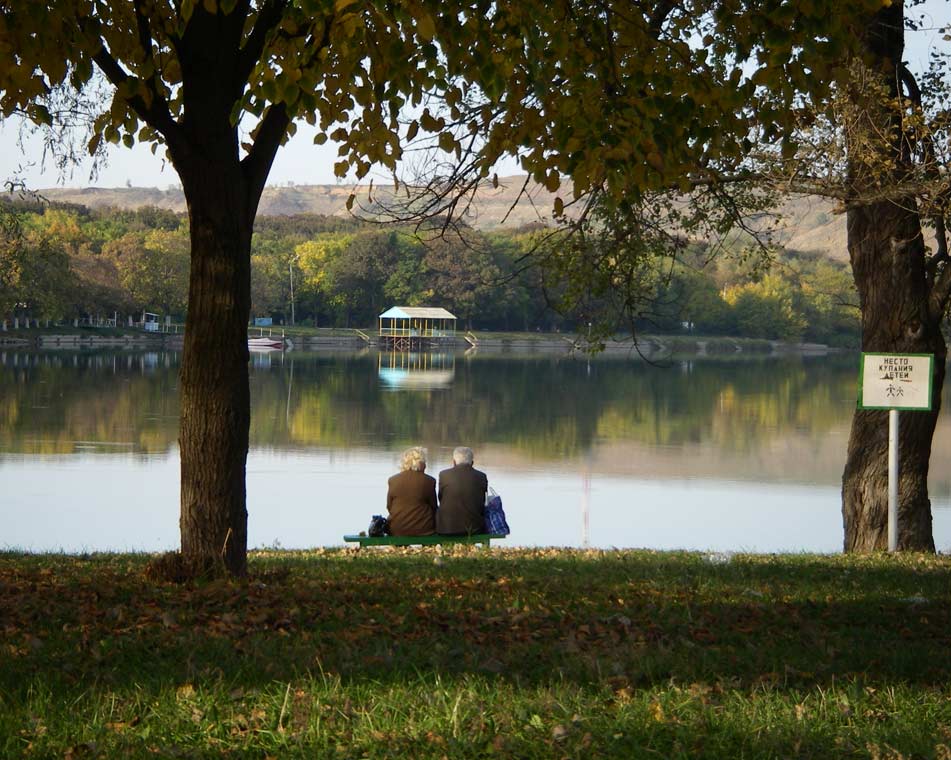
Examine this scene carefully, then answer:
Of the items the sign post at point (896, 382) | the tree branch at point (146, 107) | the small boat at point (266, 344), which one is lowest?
the small boat at point (266, 344)

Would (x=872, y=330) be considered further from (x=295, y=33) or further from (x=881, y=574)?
(x=295, y=33)

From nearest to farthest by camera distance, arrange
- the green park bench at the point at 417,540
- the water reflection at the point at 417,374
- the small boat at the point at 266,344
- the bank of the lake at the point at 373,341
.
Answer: the green park bench at the point at 417,540 → the water reflection at the point at 417,374 → the bank of the lake at the point at 373,341 → the small boat at the point at 266,344

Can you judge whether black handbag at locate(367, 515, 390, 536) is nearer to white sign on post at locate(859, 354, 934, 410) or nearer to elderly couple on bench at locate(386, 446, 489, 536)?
elderly couple on bench at locate(386, 446, 489, 536)

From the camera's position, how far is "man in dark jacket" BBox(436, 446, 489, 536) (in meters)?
11.9

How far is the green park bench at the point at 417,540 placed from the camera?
11.6 m

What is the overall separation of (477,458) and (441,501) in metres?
15.7

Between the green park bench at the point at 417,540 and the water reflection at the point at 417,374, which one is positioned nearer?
the green park bench at the point at 417,540

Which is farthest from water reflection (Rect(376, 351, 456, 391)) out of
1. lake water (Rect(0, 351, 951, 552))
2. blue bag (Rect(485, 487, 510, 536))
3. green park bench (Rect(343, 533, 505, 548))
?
green park bench (Rect(343, 533, 505, 548))

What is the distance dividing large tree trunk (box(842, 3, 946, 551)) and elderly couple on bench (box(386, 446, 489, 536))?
3701mm

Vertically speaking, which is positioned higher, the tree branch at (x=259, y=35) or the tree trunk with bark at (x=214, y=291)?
the tree branch at (x=259, y=35)

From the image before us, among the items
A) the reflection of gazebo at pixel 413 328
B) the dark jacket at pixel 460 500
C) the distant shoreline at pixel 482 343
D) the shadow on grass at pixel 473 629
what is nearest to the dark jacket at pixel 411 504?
the dark jacket at pixel 460 500

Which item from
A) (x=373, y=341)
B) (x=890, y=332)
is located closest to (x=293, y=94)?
(x=890, y=332)

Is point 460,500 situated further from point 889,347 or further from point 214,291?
point 214,291

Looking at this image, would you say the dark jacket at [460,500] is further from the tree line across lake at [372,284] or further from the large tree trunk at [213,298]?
the tree line across lake at [372,284]
